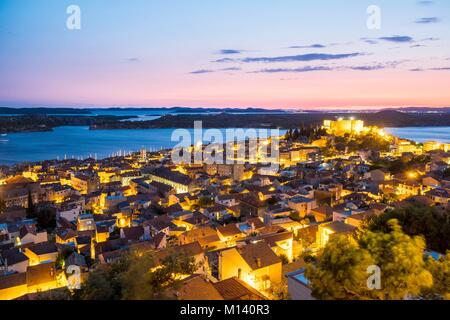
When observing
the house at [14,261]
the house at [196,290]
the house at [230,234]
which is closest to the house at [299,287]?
the house at [196,290]

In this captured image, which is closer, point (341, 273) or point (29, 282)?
point (341, 273)

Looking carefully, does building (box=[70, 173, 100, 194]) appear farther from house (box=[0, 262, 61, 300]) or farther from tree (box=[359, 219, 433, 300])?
tree (box=[359, 219, 433, 300])

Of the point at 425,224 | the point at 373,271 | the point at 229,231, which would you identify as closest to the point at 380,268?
the point at 373,271

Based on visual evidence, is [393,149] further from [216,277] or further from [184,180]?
[216,277]

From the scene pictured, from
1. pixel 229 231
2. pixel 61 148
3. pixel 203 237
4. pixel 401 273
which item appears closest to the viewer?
pixel 401 273

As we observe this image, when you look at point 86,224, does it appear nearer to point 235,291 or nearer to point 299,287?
point 235,291

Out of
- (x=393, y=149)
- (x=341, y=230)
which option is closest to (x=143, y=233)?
(x=341, y=230)

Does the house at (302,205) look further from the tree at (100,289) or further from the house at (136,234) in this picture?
the tree at (100,289)

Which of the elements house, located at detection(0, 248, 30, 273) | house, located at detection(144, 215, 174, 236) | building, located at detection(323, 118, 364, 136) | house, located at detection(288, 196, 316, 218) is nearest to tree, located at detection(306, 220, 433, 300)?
house, located at detection(144, 215, 174, 236)
